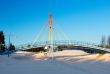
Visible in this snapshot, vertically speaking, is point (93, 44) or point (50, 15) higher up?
point (50, 15)

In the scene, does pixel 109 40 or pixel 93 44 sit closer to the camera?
pixel 93 44

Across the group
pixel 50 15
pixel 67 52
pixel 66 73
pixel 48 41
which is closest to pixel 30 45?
pixel 48 41

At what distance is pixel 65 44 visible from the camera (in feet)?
195

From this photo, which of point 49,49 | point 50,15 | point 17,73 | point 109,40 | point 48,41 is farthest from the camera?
point 109,40

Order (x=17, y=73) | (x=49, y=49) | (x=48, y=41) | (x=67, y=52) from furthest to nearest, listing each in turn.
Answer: (x=67, y=52) → (x=49, y=49) → (x=48, y=41) → (x=17, y=73)

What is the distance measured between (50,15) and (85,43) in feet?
37.8

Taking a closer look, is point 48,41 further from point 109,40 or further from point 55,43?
point 109,40

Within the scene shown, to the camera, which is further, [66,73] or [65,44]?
[65,44]

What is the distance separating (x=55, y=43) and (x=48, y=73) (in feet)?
114

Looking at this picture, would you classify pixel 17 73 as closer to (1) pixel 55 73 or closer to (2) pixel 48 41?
(1) pixel 55 73

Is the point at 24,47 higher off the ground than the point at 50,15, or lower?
lower

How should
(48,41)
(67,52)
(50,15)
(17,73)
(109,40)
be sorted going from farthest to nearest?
(109,40)
(67,52)
(48,41)
(50,15)
(17,73)

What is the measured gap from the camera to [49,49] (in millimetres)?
63406

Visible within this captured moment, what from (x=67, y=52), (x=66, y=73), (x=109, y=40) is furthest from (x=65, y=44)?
(x=109, y=40)
